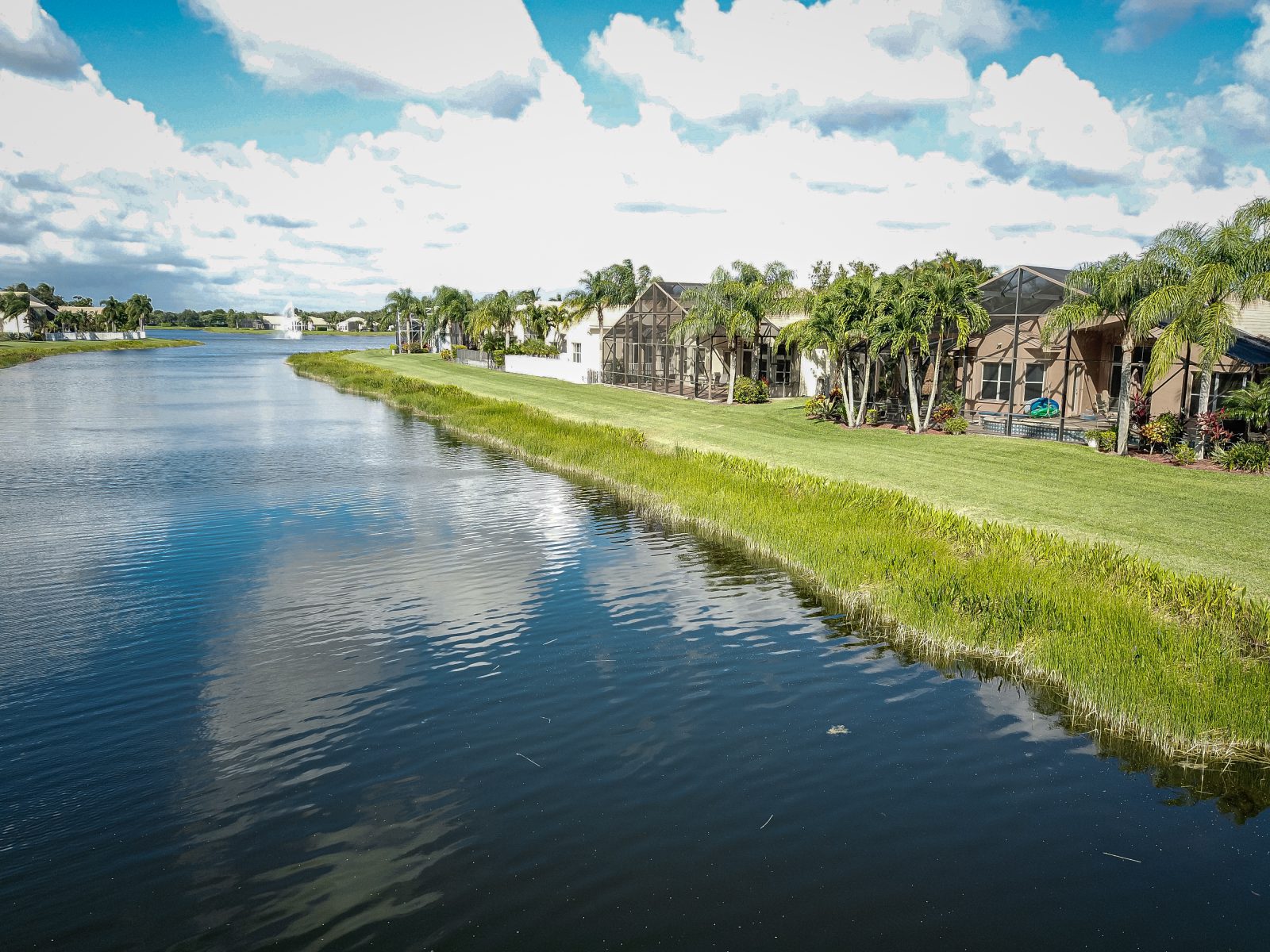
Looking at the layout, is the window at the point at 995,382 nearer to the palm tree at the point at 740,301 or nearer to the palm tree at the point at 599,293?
the palm tree at the point at 740,301

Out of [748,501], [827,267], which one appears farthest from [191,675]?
[827,267]

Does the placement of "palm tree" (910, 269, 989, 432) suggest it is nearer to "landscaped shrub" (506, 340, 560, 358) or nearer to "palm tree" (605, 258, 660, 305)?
"palm tree" (605, 258, 660, 305)

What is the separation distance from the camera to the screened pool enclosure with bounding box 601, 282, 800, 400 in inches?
1973

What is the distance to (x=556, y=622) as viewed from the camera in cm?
1349

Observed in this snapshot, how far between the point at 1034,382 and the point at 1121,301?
33.5ft

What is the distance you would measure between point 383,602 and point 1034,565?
35.1ft

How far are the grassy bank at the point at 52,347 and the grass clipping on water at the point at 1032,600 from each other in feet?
295

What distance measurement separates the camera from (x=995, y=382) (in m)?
37.5

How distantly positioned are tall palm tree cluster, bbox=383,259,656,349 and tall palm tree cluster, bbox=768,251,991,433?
18981 mm

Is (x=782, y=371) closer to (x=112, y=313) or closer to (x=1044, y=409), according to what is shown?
(x=1044, y=409)

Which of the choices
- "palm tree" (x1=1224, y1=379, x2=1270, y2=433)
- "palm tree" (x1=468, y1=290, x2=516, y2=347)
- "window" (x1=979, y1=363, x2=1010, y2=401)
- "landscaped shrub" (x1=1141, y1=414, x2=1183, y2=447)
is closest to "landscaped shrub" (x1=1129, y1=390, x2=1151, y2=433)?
"landscaped shrub" (x1=1141, y1=414, x2=1183, y2=447)

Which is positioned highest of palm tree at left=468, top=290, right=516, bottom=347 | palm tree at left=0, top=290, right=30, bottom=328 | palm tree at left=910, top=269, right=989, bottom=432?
palm tree at left=0, top=290, right=30, bottom=328

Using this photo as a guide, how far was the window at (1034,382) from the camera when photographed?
3641cm

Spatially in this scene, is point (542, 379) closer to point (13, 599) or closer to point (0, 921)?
point (13, 599)
